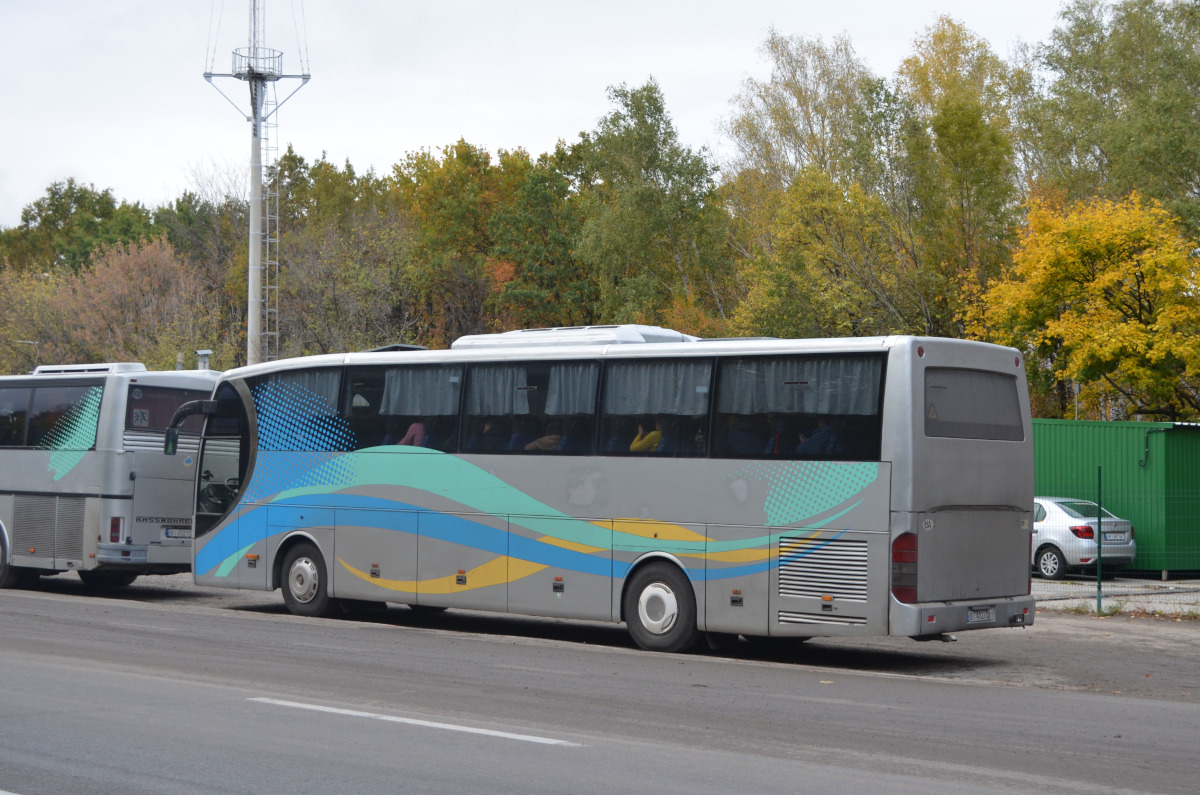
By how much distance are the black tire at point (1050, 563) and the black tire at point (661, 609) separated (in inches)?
502

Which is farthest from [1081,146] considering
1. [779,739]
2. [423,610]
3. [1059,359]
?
[779,739]

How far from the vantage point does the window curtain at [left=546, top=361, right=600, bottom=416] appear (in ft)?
48.2

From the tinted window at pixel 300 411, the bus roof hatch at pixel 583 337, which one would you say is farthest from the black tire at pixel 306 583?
the bus roof hatch at pixel 583 337

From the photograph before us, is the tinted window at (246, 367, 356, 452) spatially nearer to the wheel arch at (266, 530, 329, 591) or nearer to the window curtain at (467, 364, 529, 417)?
the wheel arch at (266, 530, 329, 591)

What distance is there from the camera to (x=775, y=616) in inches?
514

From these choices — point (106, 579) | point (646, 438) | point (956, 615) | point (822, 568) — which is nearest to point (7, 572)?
point (106, 579)

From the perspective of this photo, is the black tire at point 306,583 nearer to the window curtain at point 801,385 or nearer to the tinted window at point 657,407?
the tinted window at point 657,407

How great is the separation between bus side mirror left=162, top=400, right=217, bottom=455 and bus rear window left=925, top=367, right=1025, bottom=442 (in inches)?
413

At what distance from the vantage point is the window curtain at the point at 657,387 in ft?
45.4

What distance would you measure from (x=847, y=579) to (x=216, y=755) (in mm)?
6795

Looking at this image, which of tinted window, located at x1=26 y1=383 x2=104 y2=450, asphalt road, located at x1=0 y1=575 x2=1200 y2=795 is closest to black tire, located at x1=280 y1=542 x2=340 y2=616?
asphalt road, located at x1=0 y1=575 x2=1200 y2=795

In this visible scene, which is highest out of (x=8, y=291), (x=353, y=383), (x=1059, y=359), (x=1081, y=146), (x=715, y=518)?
(x=1081, y=146)

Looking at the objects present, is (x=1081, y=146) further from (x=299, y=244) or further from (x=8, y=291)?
(x=8, y=291)

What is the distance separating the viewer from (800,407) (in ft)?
42.9
